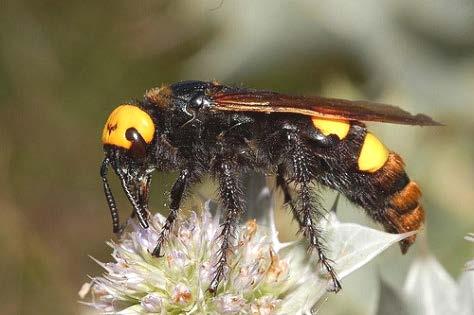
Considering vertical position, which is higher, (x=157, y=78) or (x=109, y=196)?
(x=157, y=78)

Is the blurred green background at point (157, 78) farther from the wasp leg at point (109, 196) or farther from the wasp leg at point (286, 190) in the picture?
the wasp leg at point (109, 196)

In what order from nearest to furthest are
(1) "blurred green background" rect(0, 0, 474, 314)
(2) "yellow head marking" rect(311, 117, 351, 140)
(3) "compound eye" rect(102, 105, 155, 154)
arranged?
(3) "compound eye" rect(102, 105, 155, 154), (2) "yellow head marking" rect(311, 117, 351, 140), (1) "blurred green background" rect(0, 0, 474, 314)

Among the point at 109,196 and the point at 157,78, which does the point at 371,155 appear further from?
the point at 157,78

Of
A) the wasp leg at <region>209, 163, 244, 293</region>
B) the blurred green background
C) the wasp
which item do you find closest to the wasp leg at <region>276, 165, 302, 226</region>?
the wasp

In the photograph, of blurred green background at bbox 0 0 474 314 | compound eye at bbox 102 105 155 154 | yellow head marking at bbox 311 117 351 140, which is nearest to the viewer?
compound eye at bbox 102 105 155 154

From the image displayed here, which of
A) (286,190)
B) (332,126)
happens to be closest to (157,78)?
(286,190)

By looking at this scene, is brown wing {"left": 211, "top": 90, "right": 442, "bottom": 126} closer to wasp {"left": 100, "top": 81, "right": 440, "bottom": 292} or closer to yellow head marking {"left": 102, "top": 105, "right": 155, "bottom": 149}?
wasp {"left": 100, "top": 81, "right": 440, "bottom": 292}

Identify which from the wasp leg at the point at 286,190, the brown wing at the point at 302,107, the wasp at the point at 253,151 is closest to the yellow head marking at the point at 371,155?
the wasp at the point at 253,151
